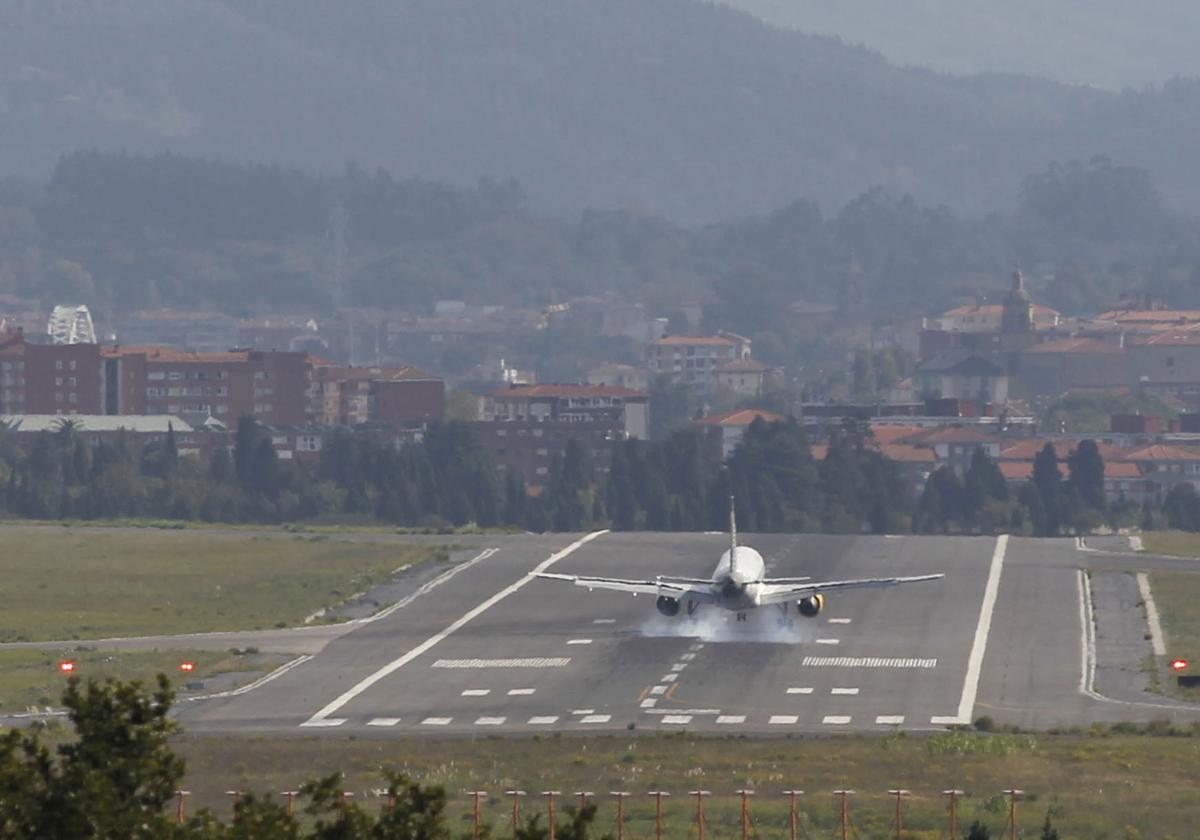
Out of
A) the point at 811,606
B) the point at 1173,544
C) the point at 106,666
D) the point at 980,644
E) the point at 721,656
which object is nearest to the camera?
the point at 106,666

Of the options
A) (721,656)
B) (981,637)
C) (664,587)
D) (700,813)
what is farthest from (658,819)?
(981,637)

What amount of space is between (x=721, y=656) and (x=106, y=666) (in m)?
17.5

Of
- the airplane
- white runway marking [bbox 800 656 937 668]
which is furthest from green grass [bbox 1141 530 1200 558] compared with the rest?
white runway marking [bbox 800 656 937 668]

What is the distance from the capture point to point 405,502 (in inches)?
7160

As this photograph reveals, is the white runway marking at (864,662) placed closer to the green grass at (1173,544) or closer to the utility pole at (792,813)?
the utility pole at (792,813)

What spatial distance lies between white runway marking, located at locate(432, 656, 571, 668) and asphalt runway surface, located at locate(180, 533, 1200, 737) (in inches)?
4.4

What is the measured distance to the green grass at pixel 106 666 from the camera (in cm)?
8181

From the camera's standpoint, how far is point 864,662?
86.5 metres

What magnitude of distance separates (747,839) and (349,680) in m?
30.3

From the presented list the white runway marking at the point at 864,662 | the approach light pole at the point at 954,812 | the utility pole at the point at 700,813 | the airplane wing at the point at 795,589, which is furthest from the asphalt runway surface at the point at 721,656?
the approach light pole at the point at 954,812

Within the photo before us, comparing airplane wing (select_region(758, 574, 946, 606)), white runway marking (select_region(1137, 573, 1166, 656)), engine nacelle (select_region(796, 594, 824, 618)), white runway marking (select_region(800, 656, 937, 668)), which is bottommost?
white runway marking (select_region(800, 656, 937, 668))

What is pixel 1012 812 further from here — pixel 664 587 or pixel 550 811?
pixel 664 587

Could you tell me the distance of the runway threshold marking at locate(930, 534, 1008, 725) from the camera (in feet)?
244

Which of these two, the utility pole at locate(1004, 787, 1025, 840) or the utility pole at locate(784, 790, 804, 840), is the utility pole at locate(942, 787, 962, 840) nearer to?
the utility pole at locate(1004, 787, 1025, 840)
